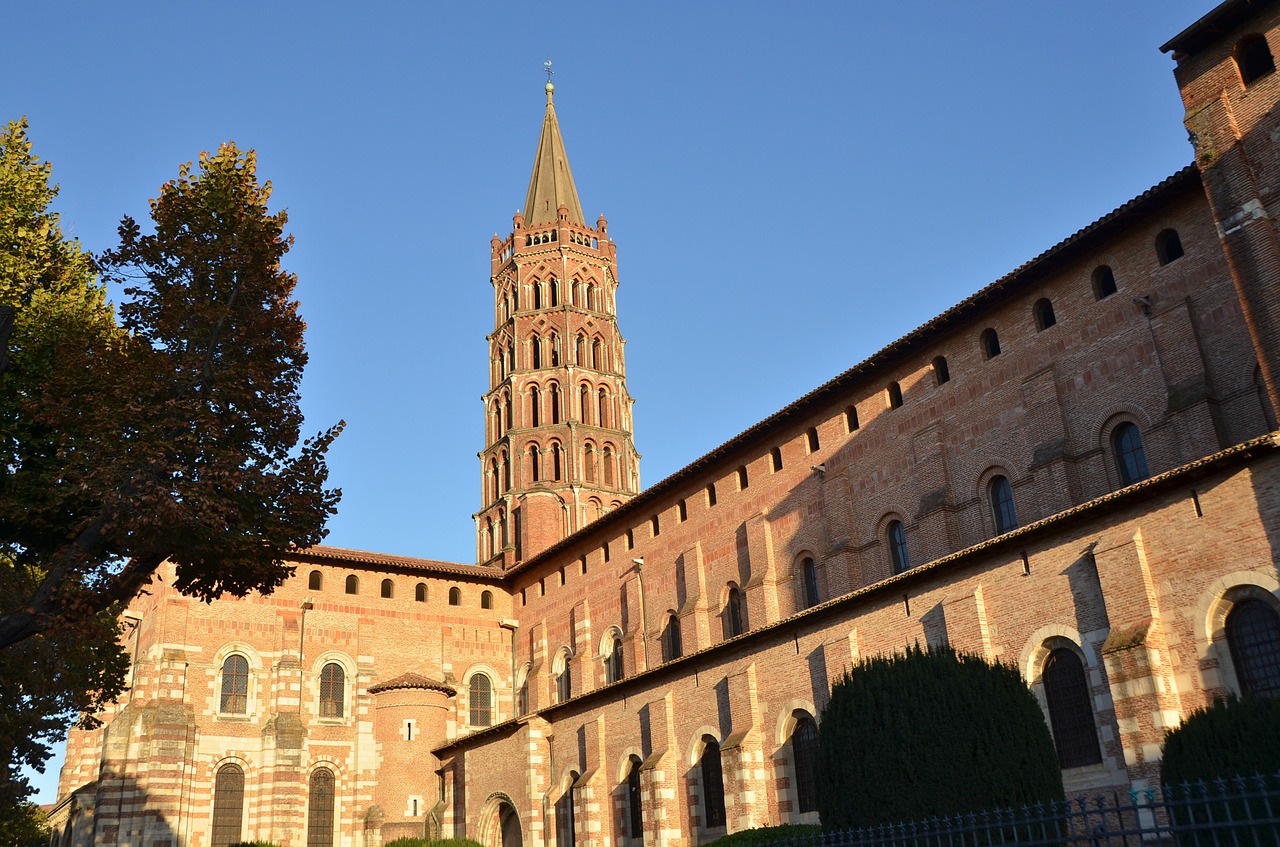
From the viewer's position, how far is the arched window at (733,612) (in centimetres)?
3222

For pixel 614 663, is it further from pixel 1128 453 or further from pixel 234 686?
pixel 1128 453

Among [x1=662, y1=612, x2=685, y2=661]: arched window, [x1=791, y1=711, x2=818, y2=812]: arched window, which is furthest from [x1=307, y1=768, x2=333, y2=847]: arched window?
[x1=791, y1=711, x2=818, y2=812]: arched window

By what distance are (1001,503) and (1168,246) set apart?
21.6 ft

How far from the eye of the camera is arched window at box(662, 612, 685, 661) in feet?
112

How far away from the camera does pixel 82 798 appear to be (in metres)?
37.5

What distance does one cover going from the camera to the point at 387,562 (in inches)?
1607

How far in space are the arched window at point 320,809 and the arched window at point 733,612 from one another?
597 inches

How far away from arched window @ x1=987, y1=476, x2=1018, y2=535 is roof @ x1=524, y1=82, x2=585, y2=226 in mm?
35838

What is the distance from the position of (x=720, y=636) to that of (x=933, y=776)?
1587 centimetres

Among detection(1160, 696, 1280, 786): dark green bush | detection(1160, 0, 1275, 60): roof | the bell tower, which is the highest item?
the bell tower

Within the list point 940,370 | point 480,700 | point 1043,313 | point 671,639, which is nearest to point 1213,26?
point 1043,313

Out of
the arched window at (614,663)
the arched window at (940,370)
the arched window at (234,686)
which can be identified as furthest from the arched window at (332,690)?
the arched window at (940,370)

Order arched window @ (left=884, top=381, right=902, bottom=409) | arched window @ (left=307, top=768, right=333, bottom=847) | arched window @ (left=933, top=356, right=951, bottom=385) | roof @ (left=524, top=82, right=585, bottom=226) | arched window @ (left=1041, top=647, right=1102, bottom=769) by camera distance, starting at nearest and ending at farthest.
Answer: arched window @ (left=1041, top=647, right=1102, bottom=769), arched window @ (left=933, top=356, right=951, bottom=385), arched window @ (left=884, top=381, right=902, bottom=409), arched window @ (left=307, top=768, right=333, bottom=847), roof @ (left=524, top=82, right=585, bottom=226)

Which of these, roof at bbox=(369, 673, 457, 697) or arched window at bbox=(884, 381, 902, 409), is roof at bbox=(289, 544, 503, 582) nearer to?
roof at bbox=(369, 673, 457, 697)
